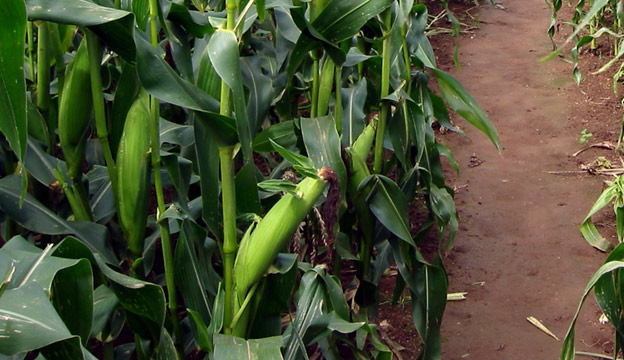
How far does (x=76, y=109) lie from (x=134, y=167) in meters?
0.16

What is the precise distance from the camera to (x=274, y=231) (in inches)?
57.1

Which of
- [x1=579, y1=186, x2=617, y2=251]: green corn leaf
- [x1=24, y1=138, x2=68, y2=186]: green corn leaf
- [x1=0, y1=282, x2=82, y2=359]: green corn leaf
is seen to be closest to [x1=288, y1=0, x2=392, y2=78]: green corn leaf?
[x1=24, y1=138, x2=68, y2=186]: green corn leaf

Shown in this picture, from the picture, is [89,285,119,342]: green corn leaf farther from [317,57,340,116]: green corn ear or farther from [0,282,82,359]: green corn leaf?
[317,57,340,116]: green corn ear

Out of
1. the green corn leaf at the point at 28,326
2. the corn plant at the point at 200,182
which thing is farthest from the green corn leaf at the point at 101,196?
the green corn leaf at the point at 28,326

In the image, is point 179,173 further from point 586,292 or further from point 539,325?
point 539,325

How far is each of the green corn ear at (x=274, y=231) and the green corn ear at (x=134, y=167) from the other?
0.24 meters

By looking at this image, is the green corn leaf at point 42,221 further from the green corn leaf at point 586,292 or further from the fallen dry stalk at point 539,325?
the fallen dry stalk at point 539,325

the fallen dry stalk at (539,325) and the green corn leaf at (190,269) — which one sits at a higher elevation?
the green corn leaf at (190,269)

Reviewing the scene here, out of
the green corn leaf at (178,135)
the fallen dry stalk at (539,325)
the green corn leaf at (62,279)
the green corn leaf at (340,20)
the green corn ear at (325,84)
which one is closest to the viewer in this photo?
the green corn leaf at (62,279)

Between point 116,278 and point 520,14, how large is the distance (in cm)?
526

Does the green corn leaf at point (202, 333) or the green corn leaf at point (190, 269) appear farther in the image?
A: the green corn leaf at point (190, 269)

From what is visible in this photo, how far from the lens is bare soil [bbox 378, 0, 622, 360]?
261cm

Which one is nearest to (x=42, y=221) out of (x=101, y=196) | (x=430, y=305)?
(x=101, y=196)

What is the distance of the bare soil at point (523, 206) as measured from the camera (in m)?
2.61
